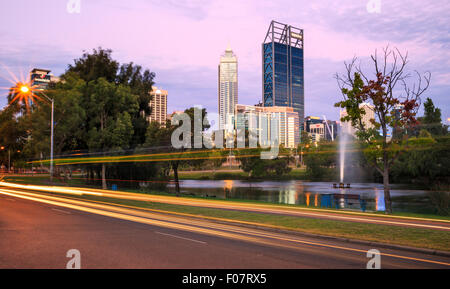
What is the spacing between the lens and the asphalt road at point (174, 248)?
8.17 m

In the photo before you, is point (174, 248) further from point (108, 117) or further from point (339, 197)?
point (108, 117)

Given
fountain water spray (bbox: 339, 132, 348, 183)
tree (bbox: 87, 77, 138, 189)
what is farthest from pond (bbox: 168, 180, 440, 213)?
fountain water spray (bbox: 339, 132, 348, 183)

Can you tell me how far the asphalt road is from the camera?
8.17 meters

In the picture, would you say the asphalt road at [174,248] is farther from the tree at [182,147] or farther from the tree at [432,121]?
the tree at [432,121]

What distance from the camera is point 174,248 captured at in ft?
32.0

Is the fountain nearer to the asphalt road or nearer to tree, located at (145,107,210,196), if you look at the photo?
tree, located at (145,107,210,196)

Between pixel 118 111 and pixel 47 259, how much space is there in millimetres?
40342

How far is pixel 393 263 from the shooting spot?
28.2 feet

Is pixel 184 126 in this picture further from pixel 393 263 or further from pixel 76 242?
pixel 393 263

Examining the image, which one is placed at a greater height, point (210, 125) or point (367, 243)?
point (210, 125)

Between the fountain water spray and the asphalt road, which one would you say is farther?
the fountain water spray

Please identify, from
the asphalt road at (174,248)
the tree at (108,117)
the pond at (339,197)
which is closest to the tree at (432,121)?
the pond at (339,197)

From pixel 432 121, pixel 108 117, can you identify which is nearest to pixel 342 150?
pixel 432 121
